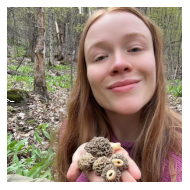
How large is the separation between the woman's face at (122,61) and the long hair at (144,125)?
0.32 feet

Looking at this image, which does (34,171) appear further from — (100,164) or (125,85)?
(125,85)

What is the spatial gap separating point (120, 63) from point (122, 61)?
0.05ft

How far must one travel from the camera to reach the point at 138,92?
0.82 metres

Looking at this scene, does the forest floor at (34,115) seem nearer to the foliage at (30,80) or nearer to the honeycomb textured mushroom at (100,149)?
the foliage at (30,80)

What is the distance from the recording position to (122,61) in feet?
2.51

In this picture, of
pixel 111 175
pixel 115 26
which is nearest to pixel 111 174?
pixel 111 175

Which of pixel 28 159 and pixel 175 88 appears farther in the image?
pixel 175 88

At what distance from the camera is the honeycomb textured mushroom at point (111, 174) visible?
56 cm

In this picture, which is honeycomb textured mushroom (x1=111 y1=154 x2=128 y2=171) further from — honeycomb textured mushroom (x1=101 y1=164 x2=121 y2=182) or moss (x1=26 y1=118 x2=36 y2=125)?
moss (x1=26 y1=118 x2=36 y2=125)

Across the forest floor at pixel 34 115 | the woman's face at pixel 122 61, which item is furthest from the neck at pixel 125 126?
the forest floor at pixel 34 115

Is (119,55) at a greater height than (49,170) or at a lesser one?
greater
